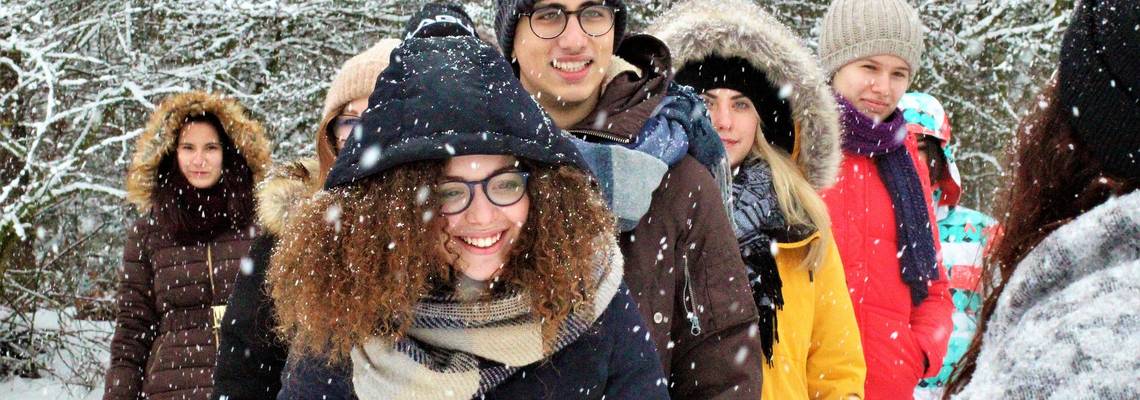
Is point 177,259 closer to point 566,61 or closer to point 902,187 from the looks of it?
point 566,61

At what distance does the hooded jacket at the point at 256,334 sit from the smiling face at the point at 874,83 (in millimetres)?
2357

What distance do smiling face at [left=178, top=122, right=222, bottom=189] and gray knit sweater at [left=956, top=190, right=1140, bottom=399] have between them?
3.92 m

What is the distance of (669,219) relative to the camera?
2.23m

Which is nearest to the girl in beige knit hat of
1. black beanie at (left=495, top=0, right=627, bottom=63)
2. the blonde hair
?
black beanie at (left=495, top=0, right=627, bottom=63)

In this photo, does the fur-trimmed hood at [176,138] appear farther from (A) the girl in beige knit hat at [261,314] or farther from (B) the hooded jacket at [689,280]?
(B) the hooded jacket at [689,280]

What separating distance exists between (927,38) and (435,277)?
24.4 feet

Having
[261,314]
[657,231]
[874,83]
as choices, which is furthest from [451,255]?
[874,83]

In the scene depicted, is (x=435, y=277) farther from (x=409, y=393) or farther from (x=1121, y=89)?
(x=1121, y=89)

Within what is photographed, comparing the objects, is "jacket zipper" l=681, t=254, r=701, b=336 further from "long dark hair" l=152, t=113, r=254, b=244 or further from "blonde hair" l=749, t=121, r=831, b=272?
"long dark hair" l=152, t=113, r=254, b=244

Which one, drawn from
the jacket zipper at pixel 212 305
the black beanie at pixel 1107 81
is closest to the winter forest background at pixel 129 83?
the jacket zipper at pixel 212 305

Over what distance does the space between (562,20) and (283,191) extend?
2.82 feet

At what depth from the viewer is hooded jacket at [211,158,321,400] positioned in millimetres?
2229

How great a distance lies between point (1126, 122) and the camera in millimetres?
1069

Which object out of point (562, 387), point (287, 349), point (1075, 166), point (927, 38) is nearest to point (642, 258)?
point (562, 387)
